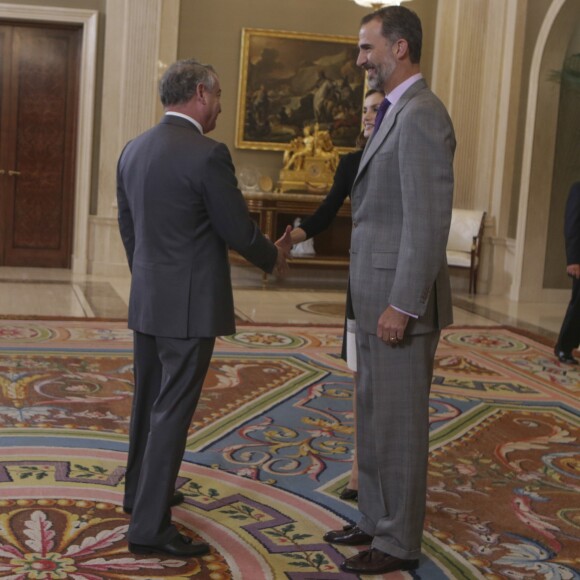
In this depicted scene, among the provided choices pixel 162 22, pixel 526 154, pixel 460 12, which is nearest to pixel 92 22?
pixel 162 22

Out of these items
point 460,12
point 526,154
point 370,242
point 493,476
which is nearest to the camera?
point 370,242

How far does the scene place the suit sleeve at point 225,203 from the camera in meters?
3.01

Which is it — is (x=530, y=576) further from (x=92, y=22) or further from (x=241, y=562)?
(x=92, y=22)

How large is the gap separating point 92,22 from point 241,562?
9.20 meters

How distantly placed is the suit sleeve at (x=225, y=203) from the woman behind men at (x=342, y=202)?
57cm

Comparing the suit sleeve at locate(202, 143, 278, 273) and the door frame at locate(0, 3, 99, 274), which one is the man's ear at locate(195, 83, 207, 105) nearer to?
the suit sleeve at locate(202, 143, 278, 273)

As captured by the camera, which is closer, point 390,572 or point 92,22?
point 390,572

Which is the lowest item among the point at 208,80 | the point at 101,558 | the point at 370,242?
the point at 101,558

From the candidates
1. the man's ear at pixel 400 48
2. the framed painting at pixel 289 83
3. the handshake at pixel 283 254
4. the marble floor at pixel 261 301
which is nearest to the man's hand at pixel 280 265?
the handshake at pixel 283 254

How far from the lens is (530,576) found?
10.4 ft

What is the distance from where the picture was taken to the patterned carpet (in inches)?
126

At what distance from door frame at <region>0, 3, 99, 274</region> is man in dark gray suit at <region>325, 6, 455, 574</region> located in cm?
864

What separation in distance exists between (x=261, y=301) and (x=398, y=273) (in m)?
6.91

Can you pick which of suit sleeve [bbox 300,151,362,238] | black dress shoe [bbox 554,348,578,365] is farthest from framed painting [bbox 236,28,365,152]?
suit sleeve [bbox 300,151,362,238]
